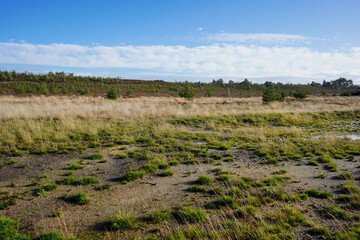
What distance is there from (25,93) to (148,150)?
4771 centimetres

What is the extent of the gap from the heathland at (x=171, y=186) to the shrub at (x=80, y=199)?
1.0 inches

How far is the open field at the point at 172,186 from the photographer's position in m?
4.28

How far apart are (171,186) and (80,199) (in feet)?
7.91

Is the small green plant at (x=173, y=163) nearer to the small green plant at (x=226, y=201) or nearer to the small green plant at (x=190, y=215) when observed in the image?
Answer: the small green plant at (x=226, y=201)

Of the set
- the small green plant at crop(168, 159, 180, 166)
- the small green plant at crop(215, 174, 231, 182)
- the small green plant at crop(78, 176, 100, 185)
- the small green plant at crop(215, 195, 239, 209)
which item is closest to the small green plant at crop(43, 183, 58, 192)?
the small green plant at crop(78, 176, 100, 185)

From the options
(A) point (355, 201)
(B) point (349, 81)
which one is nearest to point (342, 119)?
(A) point (355, 201)

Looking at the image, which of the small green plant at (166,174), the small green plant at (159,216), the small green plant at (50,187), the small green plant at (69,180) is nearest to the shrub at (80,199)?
the small green plant at (50,187)

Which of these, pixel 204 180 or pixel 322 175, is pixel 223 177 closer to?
pixel 204 180

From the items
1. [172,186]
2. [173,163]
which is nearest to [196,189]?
[172,186]

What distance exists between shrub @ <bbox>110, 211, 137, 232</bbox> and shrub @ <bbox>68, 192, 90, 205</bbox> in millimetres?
1207

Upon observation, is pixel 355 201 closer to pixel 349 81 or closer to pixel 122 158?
pixel 122 158

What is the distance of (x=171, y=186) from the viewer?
6.32 metres

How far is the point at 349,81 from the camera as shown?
129750 mm

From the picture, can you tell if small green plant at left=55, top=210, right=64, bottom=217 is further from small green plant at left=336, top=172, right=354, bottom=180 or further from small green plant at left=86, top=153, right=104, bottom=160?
small green plant at left=336, top=172, right=354, bottom=180
